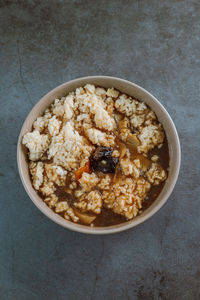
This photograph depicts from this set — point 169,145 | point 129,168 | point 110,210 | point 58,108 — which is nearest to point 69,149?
point 58,108

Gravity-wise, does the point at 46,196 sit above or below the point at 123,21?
below

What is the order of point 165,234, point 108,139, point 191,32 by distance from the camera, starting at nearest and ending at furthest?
point 108,139
point 165,234
point 191,32

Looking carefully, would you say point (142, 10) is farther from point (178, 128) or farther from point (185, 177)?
point (185, 177)

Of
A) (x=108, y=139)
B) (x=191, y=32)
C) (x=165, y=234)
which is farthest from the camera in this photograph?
(x=191, y=32)

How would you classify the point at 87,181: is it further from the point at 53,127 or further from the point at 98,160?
the point at 53,127

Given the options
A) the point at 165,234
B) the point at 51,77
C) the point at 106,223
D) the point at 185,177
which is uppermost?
the point at 51,77

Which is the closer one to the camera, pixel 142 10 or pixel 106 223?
pixel 106 223

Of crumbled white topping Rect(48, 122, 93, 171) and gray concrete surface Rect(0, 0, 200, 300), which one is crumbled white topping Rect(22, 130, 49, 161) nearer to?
crumbled white topping Rect(48, 122, 93, 171)

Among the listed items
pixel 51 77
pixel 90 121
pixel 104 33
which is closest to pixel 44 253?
pixel 90 121
